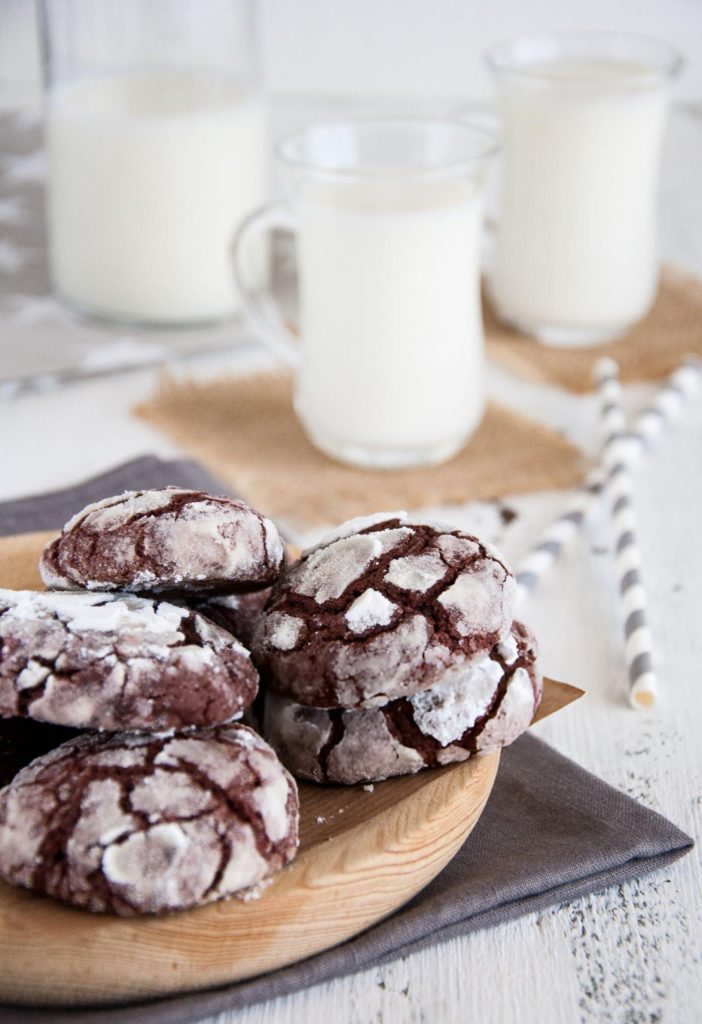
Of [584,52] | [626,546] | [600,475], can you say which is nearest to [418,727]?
[626,546]

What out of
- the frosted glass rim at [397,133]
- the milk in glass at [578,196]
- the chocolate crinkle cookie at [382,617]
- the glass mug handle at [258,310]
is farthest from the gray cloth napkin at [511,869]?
the milk in glass at [578,196]

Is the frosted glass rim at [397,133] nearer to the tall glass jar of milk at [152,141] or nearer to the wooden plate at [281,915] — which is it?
the tall glass jar of milk at [152,141]

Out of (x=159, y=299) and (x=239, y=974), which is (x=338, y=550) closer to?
(x=239, y=974)

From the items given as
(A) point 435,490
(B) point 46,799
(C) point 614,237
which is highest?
(B) point 46,799

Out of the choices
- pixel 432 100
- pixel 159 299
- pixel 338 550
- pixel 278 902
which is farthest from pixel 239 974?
pixel 432 100

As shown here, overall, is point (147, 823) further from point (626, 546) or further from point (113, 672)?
point (626, 546)

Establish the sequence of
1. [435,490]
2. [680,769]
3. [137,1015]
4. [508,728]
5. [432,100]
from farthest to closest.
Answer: [432,100] < [435,490] < [680,769] < [508,728] < [137,1015]

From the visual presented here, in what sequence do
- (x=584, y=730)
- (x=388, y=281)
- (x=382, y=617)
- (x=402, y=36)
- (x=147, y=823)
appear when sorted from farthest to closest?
(x=402, y=36) → (x=388, y=281) → (x=584, y=730) → (x=382, y=617) → (x=147, y=823)
